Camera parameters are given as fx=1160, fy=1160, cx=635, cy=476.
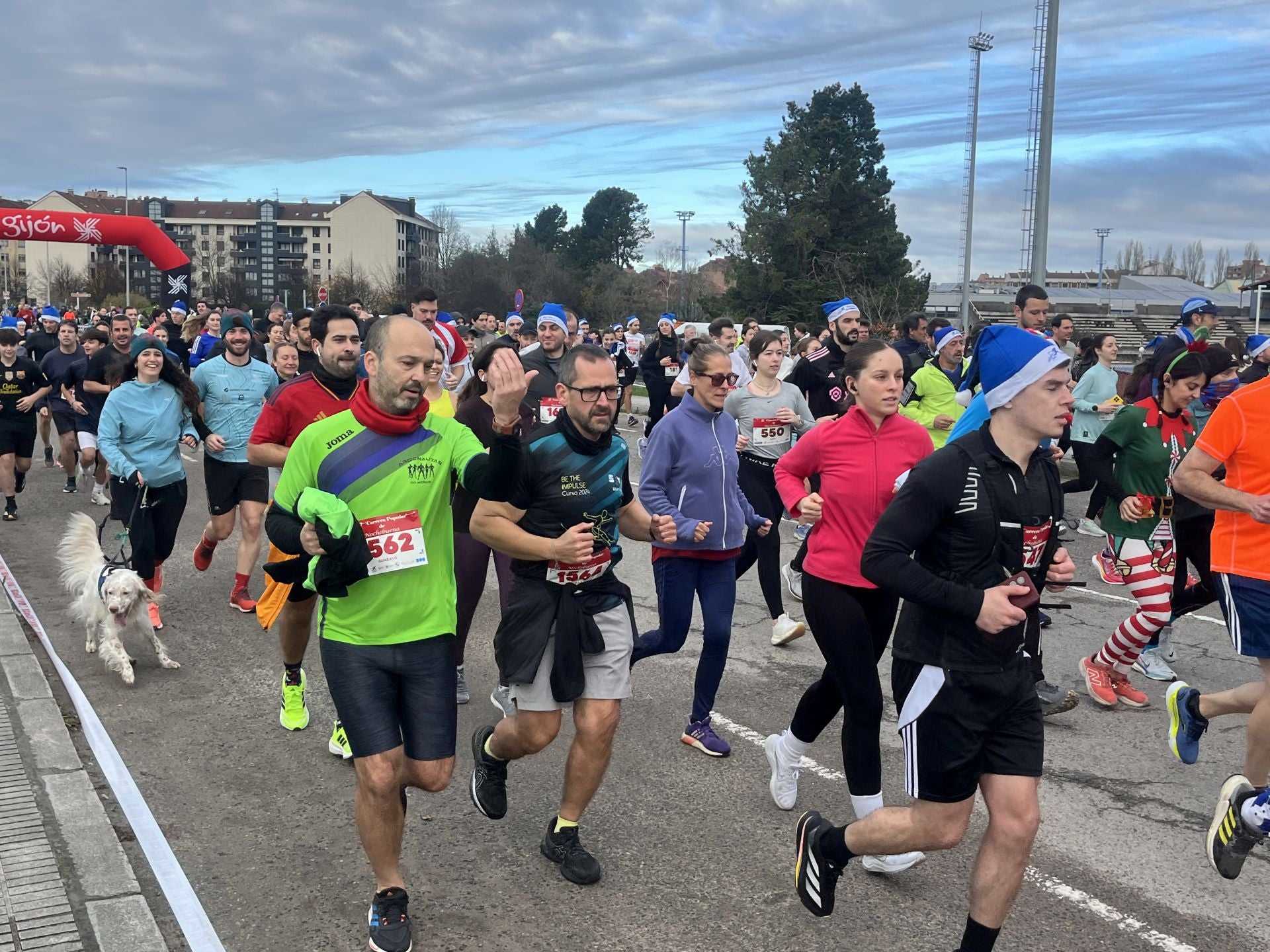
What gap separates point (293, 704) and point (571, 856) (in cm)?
224

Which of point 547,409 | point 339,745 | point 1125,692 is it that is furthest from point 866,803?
point 547,409

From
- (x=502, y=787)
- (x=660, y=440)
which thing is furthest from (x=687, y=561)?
(x=502, y=787)

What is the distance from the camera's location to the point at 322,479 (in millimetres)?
3971

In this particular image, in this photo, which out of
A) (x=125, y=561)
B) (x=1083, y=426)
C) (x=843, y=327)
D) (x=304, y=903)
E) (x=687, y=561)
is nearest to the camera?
(x=304, y=903)

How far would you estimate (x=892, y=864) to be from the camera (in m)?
4.43

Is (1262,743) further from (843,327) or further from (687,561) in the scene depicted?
(843,327)

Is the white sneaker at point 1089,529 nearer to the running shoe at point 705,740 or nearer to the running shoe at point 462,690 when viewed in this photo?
the running shoe at point 705,740

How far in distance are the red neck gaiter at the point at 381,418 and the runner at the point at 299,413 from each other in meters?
2.02

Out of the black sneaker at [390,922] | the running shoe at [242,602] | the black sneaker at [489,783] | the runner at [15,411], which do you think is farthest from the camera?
Answer: the runner at [15,411]

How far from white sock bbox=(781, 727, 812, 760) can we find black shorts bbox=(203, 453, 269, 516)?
481 centimetres

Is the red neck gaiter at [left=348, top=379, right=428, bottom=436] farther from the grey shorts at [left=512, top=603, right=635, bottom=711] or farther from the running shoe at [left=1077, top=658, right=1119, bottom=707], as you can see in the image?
the running shoe at [left=1077, top=658, right=1119, bottom=707]

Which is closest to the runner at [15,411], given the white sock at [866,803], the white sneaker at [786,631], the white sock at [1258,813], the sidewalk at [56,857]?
the sidewalk at [56,857]

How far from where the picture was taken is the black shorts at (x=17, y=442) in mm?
12266

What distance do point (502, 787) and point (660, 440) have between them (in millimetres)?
1875
